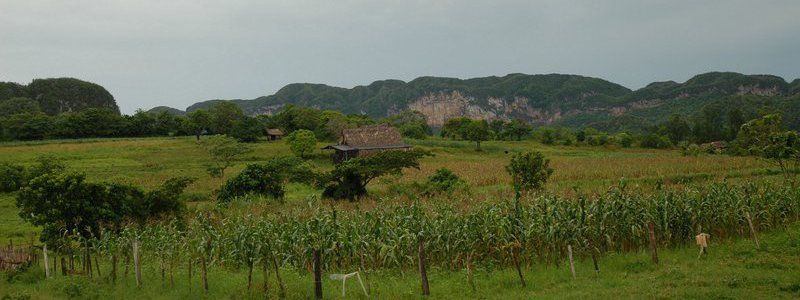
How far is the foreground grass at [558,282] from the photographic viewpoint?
8.86 meters

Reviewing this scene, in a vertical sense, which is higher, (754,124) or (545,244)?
(754,124)

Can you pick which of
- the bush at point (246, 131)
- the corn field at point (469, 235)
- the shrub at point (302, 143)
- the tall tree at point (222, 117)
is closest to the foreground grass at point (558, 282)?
the corn field at point (469, 235)

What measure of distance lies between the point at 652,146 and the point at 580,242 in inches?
2545

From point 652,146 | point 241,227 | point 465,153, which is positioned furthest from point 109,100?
point 241,227

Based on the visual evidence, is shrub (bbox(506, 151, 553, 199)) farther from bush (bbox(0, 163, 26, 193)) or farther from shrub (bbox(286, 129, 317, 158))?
shrub (bbox(286, 129, 317, 158))

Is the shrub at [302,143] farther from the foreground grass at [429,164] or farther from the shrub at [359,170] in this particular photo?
the shrub at [359,170]

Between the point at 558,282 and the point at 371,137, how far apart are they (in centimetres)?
3739

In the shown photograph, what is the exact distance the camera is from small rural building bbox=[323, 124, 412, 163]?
44.2 metres

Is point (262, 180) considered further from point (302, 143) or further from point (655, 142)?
point (655, 142)

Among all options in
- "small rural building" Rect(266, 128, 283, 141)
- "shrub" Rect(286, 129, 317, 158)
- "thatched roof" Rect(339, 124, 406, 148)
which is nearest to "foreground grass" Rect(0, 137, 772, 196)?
"shrub" Rect(286, 129, 317, 158)

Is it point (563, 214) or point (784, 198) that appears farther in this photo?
point (784, 198)

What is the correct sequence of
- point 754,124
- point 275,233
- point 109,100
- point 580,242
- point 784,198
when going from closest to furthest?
point 580,242
point 275,233
point 784,198
point 754,124
point 109,100

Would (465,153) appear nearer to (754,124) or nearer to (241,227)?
(754,124)

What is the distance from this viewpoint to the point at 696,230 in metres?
12.7
